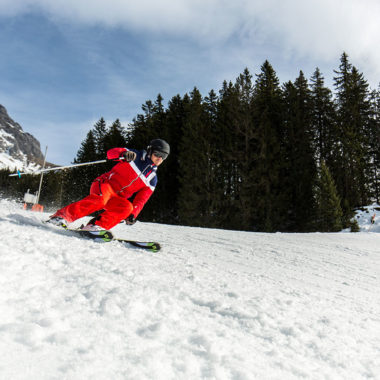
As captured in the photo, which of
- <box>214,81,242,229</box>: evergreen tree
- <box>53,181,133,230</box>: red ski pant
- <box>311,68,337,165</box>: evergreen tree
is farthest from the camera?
<box>311,68,337,165</box>: evergreen tree

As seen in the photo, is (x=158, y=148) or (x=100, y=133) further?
(x=100, y=133)

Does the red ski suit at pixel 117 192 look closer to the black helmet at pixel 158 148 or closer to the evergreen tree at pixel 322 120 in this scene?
the black helmet at pixel 158 148

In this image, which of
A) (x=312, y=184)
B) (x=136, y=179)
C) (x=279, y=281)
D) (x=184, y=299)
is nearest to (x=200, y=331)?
(x=184, y=299)

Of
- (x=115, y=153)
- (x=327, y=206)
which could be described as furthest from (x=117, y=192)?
(x=327, y=206)

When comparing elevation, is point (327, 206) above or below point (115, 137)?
below

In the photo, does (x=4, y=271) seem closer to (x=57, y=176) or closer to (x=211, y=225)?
(x=211, y=225)

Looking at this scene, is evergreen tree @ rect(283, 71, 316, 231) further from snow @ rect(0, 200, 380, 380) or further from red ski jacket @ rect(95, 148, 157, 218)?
snow @ rect(0, 200, 380, 380)

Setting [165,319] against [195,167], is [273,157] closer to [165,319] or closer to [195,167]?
[195,167]

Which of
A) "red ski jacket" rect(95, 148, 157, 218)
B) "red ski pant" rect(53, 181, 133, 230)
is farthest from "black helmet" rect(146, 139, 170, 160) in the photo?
"red ski pant" rect(53, 181, 133, 230)

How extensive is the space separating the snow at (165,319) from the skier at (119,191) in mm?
912

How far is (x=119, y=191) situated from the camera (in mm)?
4125

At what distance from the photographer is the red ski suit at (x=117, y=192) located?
12.5ft

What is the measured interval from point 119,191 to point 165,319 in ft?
9.29

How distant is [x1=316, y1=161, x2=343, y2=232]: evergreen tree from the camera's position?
16.4 metres
